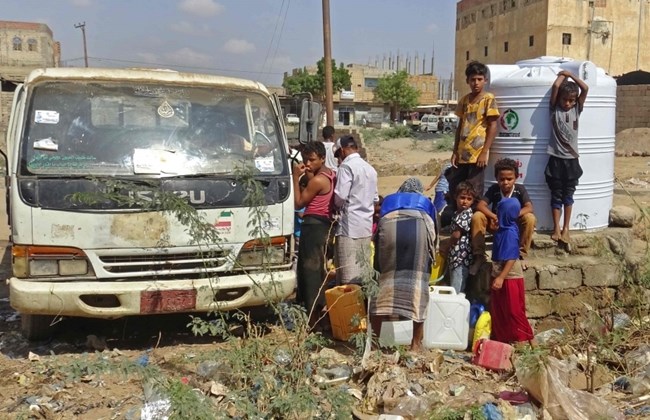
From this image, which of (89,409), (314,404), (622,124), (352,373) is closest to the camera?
(314,404)

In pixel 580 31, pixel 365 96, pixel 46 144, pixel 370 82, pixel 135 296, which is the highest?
pixel 580 31

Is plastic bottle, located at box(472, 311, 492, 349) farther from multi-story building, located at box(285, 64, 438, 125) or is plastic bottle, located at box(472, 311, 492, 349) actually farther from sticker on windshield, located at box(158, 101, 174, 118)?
multi-story building, located at box(285, 64, 438, 125)

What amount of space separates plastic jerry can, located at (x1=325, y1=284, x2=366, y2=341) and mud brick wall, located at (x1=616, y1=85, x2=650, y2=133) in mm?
21094

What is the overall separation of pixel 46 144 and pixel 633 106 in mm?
22804

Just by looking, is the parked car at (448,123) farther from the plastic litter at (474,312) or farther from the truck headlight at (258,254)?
the truck headlight at (258,254)

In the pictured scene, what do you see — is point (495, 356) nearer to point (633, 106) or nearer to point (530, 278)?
point (530, 278)

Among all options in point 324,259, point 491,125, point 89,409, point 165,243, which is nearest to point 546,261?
point 491,125

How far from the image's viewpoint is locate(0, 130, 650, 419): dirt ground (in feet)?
12.1

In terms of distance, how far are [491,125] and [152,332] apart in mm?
3417

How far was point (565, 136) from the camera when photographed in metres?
5.31

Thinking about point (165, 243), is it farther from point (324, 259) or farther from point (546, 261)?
point (546, 261)

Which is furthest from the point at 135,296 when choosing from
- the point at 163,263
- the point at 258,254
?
the point at 258,254

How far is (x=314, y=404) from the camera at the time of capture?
319 centimetres

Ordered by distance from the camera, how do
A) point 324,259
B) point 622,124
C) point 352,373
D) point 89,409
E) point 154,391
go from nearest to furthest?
1. point 154,391
2. point 89,409
3. point 352,373
4. point 324,259
5. point 622,124
